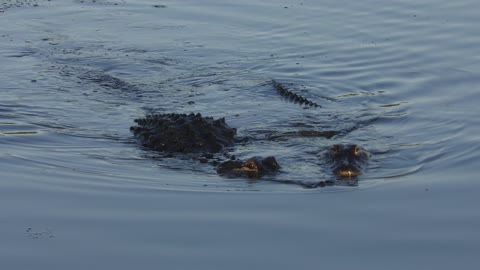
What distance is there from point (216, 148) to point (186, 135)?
43 centimetres

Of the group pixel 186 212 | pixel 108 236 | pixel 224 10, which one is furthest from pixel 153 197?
pixel 224 10

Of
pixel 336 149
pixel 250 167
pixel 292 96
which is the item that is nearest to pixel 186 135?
pixel 250 167

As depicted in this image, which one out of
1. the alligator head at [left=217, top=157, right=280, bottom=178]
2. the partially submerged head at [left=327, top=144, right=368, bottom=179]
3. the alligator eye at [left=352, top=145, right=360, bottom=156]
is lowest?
the alligator head at [left=217, top=157, right=280, bottom=178]

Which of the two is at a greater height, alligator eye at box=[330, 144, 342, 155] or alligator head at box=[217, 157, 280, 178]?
alligator eye at box=[330, 144, 342, 155]

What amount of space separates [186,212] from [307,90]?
6.05 metres

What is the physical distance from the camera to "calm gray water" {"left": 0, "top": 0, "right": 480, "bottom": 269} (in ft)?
26.8

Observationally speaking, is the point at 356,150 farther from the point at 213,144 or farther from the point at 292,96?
the point at 292,96

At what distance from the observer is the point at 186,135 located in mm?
11828

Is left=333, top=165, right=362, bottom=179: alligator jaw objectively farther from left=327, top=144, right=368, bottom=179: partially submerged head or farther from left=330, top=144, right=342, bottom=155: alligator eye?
left=330, top=144, right=342, bottom=155: alligator eye

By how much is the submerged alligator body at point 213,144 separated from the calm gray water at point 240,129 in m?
0.19

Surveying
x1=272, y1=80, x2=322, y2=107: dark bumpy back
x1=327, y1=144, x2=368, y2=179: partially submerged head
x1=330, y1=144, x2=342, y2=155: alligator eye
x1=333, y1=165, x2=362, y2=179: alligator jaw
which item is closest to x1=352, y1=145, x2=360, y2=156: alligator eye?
x1=327, y1=144, x2=368, y2=179: partially submerged head

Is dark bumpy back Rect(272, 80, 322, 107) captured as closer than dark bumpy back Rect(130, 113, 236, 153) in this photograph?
No

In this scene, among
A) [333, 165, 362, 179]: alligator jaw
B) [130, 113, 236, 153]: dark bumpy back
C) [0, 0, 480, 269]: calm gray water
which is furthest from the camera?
[130, 113, 236, 153]: dark bumpy back

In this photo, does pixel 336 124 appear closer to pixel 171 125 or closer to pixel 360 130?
pixel 360 130
